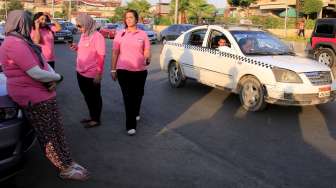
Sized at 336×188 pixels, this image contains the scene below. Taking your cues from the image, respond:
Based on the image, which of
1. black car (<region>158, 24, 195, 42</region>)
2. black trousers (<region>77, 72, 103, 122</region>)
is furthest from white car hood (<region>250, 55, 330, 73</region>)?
black car (<region>158, 24, 195, 42</region>)

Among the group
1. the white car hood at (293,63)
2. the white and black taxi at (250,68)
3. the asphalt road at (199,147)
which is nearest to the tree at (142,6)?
the white and black taxi at (250,68)

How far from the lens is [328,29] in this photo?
1474 centimetres

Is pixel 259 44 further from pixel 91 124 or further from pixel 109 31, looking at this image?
pixel 109 31

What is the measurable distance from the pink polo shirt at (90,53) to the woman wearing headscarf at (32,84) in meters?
1.93

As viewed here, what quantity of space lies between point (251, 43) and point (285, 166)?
12.5ft

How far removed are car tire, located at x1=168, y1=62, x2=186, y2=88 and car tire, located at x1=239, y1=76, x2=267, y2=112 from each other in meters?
2.17

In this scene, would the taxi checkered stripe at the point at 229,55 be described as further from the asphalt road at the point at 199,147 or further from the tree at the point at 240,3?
→ the tree at the point at 240,3

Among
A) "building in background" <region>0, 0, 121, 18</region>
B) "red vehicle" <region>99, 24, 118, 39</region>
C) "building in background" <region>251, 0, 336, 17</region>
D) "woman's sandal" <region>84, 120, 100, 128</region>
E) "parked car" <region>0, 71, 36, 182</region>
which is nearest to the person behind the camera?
"parked car" <region>0, 71, 36, 182</region>

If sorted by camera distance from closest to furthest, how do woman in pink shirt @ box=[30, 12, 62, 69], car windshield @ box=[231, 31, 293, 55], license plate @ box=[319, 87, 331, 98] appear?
woman in pink shirt @ box=[30, 12, 62, 69]
license plate @ box=[319, 87, 331, 98]
car windshield @ box=[231, 31, 293, 55]

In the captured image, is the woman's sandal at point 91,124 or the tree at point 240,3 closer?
the woman's sandal at point 91,124

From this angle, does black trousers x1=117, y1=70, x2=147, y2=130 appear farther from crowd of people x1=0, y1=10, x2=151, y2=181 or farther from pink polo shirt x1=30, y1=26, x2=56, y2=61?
pink polo shirt x1=30, y1=26, x2=56, y2=61

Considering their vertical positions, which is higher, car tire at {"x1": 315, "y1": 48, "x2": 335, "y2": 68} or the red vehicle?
the red vehicle

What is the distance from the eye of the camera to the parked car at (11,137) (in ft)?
12.6

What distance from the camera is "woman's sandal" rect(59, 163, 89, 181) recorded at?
4482mm
